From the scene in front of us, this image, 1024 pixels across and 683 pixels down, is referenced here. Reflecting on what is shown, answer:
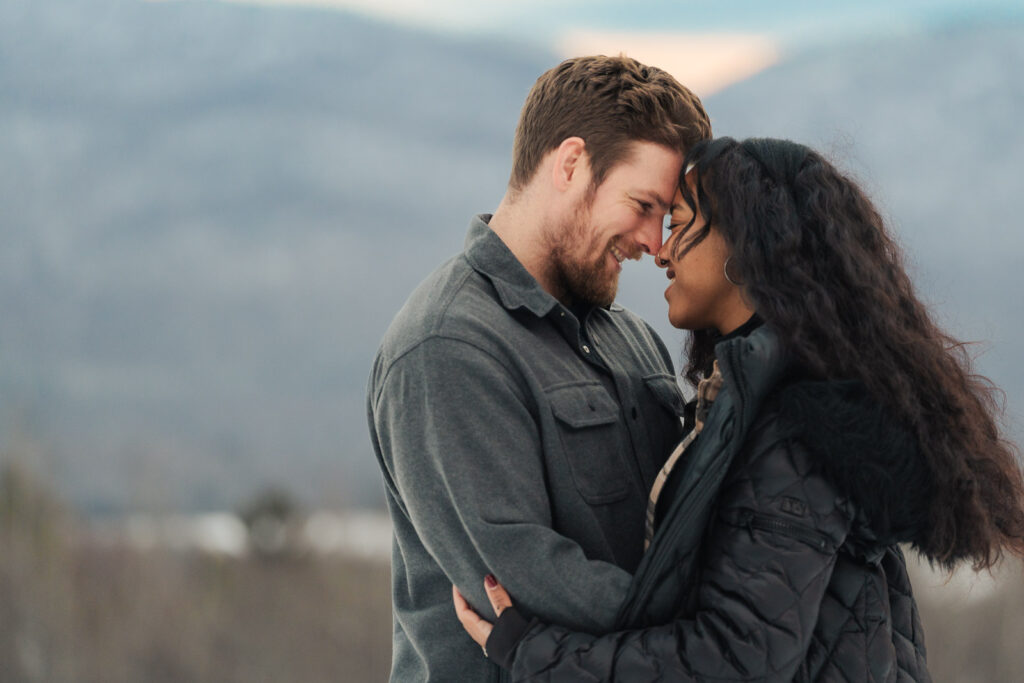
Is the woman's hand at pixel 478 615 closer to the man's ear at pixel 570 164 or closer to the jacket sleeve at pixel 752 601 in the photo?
the jacket sleeve at pixel 752 601

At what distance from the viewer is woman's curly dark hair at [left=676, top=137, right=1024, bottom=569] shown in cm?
166

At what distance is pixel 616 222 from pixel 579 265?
116 mm

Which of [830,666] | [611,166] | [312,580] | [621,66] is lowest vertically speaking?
[312,580]

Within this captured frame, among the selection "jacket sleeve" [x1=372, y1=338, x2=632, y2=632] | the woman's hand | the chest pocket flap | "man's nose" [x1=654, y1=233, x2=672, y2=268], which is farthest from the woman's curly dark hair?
the woman's hand

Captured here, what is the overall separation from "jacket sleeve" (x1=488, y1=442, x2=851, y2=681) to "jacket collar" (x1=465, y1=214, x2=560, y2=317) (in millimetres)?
541

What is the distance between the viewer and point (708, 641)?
1.58 m

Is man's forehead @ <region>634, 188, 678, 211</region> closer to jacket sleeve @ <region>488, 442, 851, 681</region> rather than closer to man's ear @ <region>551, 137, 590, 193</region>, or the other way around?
man's ear @ <region>551, 137, 590, 193</region>

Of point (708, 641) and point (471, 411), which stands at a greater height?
point (471, 411)

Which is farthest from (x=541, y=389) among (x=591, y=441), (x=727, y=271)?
(x=727, y=271)

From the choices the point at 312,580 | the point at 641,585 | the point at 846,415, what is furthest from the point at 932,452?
the point at 312,580

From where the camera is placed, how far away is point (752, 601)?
62.1 inches

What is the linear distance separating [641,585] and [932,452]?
51cm

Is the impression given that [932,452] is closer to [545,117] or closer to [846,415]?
[846,415]

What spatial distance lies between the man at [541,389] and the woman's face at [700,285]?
0.43 ft
